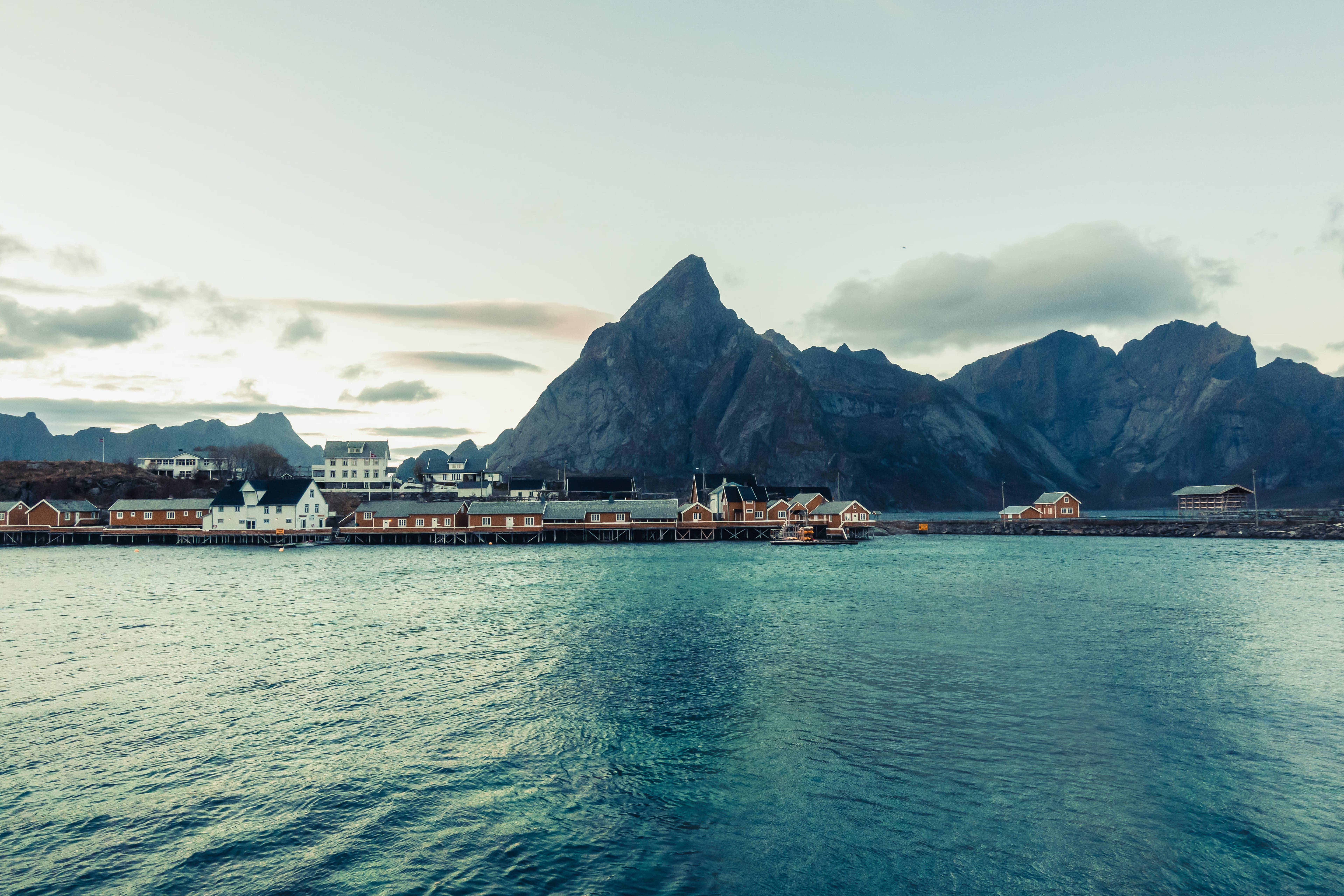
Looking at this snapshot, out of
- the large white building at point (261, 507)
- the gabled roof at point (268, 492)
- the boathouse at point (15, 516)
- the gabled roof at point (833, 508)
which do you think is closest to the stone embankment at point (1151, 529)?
the gabled roof at point (833, 508)

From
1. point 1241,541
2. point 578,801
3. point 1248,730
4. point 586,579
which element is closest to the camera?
point 578,801

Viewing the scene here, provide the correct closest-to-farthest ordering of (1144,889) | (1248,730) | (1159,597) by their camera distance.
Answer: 1. (1144,889)
2. (1248,730)
3. (1159,597)

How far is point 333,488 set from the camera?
612 ft

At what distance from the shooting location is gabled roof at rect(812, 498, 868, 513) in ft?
412

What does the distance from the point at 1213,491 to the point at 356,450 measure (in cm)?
20780

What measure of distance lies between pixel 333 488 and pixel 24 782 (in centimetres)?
18575

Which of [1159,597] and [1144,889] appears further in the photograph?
[1159,597]

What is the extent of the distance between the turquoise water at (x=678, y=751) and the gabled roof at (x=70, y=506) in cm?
9994

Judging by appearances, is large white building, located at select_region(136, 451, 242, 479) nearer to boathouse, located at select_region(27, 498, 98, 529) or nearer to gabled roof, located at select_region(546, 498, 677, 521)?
boathouse, located at select_region(27, 498, 98, 529)

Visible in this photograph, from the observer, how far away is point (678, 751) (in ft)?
65.7

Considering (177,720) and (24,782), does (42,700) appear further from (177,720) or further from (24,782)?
(24,782)

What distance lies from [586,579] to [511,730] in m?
42.1

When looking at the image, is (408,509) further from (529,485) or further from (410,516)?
(529,485)

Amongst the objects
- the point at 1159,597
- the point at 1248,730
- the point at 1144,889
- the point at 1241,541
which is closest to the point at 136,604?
the point at 1144,889
